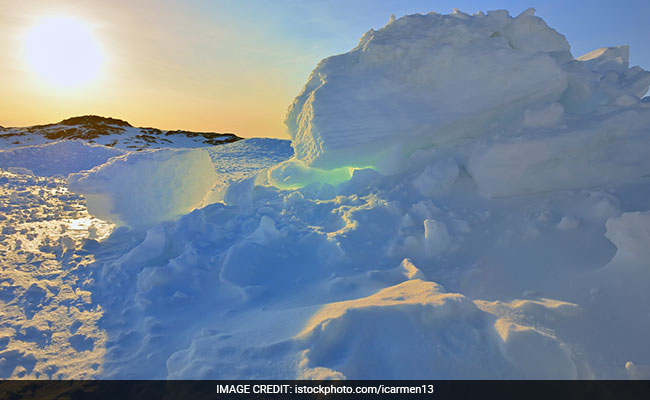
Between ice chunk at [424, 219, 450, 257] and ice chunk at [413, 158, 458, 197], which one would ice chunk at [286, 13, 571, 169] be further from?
ice chunk at [424, 219, 450, 257]

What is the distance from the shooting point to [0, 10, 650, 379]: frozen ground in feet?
7.93

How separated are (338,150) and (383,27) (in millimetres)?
2468

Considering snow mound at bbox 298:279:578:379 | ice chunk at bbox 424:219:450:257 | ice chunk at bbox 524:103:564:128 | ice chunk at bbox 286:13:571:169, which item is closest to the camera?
snow mound at bbox 298:279:578:379

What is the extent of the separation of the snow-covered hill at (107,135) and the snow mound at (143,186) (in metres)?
20.9

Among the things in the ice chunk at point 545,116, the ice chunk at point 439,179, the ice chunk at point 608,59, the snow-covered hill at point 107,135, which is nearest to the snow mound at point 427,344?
the ice chunk at point 439,179

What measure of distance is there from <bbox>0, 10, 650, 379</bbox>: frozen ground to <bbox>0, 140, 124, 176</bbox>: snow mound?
3437 millimetres

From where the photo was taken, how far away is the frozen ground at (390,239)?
2416 millimetres

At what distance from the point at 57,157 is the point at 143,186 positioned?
773 cm

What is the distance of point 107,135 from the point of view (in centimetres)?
3030

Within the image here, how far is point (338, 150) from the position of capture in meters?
6.15
